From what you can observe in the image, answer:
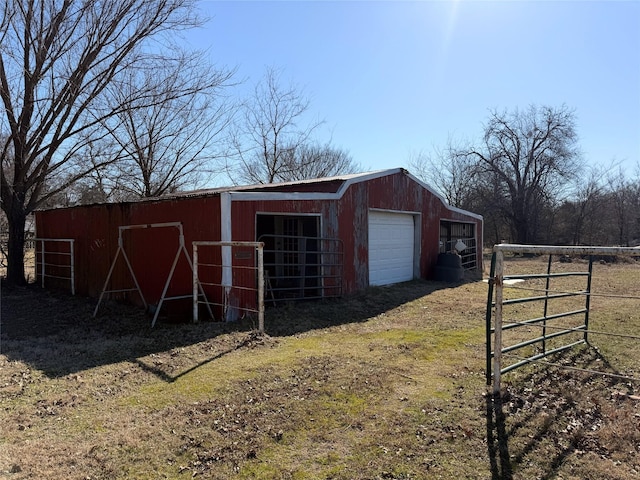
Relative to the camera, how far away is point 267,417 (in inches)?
148

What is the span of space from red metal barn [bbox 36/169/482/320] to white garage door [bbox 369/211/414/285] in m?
0.03

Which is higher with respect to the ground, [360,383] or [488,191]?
[488,191]

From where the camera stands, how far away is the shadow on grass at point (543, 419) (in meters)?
3.03

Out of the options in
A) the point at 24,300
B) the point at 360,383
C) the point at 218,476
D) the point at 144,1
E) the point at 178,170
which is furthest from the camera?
the point at 178,170

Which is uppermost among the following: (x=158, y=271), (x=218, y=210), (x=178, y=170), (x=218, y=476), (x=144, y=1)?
(x=144, y=1)

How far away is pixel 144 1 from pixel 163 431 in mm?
11381

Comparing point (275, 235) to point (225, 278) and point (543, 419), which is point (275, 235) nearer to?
point (225, 278)

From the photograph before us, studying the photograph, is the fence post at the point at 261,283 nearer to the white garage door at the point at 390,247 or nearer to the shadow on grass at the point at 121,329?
the shadow on grass at the point at 121,329

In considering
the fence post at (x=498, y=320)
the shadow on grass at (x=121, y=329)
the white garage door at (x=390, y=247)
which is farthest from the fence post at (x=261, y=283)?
the white garage door at (x=390, y=247)

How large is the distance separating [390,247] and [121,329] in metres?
7.31

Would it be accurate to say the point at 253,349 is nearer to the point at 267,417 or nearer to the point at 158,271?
the point at 267,417

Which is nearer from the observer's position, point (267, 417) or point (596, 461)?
point (596, 461)

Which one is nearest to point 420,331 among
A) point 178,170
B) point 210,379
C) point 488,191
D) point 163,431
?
point 210,379

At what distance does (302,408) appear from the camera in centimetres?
393
